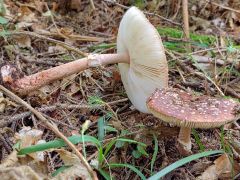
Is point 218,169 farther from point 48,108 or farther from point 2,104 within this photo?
point 2,104

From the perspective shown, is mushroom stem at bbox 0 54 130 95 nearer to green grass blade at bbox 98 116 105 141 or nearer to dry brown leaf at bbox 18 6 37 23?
green grass blade at bbox 98 116 105 141

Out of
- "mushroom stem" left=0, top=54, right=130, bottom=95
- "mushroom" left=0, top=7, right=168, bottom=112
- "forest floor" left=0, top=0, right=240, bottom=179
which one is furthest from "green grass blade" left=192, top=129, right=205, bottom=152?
"mushroom stem" left=0, top=54, right=130, bottom=95

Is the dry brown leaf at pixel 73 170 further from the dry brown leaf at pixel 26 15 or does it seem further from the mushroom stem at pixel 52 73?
the dry brown leaf at pixel 26 15

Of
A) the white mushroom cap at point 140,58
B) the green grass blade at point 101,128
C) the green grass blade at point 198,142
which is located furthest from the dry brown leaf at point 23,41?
the green grass blade at point 198,142

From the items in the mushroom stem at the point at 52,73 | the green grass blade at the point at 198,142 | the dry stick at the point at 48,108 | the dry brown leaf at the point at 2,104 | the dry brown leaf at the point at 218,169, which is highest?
the mushroom stem at the point at 52,73

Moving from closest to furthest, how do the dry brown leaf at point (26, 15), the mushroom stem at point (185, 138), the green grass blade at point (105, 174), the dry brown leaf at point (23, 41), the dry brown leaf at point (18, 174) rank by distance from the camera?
1. the dry brown leaf at point (18, 174)
2. the green grass blade at point (105, 174)
3. the mushroom stem at point (185, 138)
4. the dry brown leaf at point (23, 41)
5. the dry brown leaf at point (26, 15)

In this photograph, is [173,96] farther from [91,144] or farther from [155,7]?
[155,7]
